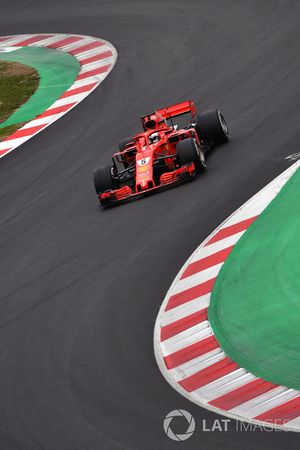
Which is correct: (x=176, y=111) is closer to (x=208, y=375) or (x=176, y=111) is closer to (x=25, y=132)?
(x=25, y=132)

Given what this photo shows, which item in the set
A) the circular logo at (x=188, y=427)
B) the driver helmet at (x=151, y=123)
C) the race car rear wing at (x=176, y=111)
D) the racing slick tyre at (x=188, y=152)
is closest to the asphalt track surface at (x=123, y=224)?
the circular logo at (x=188, y=427)

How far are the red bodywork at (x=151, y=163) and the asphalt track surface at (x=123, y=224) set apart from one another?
28 cm

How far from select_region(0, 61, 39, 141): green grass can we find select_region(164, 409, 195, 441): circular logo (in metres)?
14.2

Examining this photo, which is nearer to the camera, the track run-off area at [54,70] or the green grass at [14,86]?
the track run-off area at [54,70]

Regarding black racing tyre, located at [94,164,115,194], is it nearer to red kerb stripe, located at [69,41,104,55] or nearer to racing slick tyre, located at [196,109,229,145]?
racing slick tyre, located at [196,109,229,145]

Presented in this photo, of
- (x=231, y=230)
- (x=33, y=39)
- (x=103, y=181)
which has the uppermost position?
(x=33, y=39)

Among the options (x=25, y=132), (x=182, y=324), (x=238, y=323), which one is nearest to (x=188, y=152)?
(x=182, y=324)

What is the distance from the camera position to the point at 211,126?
18.7 metres

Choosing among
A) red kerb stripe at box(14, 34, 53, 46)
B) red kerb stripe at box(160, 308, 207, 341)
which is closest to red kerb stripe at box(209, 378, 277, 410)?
red kerb stripe at box(160, 308, 207, 341)

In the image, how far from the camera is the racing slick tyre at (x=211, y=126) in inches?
735

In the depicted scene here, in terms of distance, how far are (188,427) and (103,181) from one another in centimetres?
795

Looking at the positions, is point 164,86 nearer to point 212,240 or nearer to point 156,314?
point 212,240

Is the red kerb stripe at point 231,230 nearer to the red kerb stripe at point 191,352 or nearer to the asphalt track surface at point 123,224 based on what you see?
the asphalt track surface at point 123,224

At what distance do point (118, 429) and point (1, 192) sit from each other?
995 centimetres
